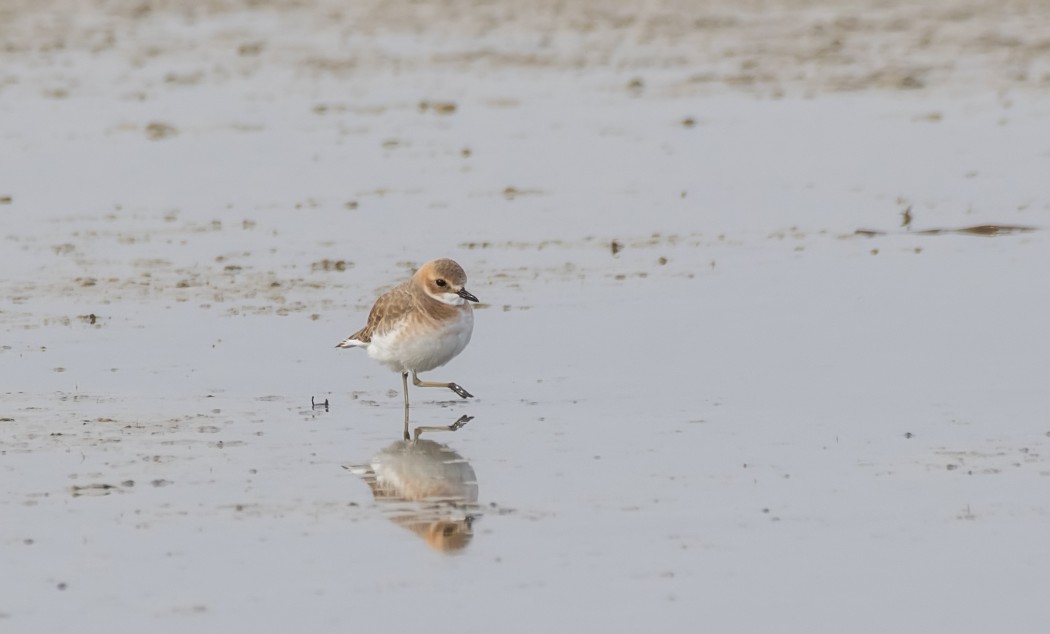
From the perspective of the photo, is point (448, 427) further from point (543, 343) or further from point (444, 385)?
point (543, 343)

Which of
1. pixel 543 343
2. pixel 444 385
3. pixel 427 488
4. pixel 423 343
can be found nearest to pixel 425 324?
pixel 423 343

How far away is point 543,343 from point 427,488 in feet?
13.9

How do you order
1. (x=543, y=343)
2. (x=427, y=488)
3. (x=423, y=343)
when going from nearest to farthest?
(x=427, y=488) → (x=423, y=343) → (x=543, y=343)

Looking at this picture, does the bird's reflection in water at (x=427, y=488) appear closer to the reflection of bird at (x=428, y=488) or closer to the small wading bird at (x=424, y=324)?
the reflection of bird at (x=428, y=488)

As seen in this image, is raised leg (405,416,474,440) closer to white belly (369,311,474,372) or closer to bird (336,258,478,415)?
bird (336,258,478,415)

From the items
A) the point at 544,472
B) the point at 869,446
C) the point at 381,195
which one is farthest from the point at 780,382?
the point at 381,195

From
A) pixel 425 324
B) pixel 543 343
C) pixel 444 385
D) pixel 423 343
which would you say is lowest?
pixel 444 385

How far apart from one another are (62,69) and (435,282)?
2070 centimetres

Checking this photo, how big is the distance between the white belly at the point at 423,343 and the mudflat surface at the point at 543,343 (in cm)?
40

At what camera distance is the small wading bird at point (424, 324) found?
1348 cm

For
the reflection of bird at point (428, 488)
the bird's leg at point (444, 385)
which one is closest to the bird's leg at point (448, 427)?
the reflection of bird at point (428, 488)

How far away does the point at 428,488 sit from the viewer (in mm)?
11352

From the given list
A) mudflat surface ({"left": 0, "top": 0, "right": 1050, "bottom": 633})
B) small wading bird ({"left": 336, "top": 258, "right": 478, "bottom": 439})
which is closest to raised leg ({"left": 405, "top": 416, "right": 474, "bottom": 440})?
mudflat surface ({"left": 0, "top": 0, "right": 1050, "bottom": 633})

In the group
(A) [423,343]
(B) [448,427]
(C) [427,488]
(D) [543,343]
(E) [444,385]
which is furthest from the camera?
(D) [543,343]
